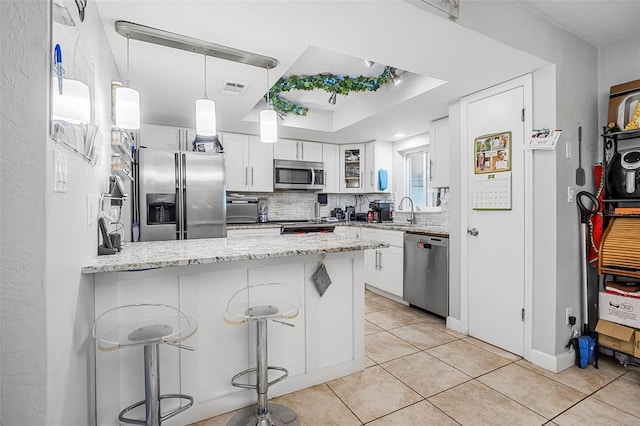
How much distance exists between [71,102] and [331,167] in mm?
4039

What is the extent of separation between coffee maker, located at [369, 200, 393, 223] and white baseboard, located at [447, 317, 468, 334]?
1.99 meters

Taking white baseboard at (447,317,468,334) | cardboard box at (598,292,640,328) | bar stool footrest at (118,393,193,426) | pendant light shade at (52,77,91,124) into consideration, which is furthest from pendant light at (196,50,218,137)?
cardboard box at (598,292,640,328)

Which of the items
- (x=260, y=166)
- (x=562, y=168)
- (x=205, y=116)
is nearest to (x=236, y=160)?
(x=260, y=166)

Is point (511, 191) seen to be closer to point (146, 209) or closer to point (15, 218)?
point (15, 218)

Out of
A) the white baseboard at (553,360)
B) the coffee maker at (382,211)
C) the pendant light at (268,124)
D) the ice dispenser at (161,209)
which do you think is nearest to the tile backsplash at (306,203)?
the coffee maker at (382,211)

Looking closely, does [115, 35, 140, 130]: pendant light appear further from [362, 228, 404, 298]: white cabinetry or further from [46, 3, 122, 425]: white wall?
[362, 228, 404, 298]: white cabinetry

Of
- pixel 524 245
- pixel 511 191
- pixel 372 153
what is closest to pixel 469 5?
pixel 511 191

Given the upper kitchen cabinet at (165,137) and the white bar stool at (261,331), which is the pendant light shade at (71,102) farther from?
the upper kitchen cabinet at (165,137)

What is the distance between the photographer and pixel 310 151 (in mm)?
4863

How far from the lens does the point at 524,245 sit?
8.11ft

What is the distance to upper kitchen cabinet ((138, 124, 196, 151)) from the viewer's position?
379 centimetres

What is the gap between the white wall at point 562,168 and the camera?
226cm

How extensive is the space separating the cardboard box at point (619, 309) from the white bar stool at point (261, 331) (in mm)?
2310

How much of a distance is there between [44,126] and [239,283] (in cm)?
121
